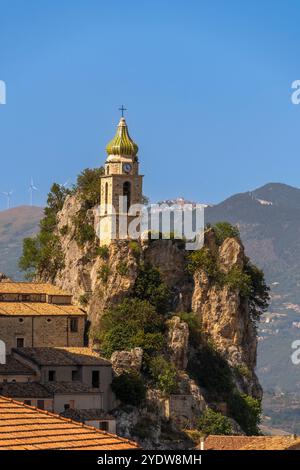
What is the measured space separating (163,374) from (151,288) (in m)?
7.95

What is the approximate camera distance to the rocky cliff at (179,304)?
125 m

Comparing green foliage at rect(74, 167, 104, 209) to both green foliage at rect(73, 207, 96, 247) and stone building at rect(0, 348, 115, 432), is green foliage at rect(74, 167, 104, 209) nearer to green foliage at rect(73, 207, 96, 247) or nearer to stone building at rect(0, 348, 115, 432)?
green foliage at rect(73, 207, 96, 247)

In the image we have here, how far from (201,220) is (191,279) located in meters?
7.40

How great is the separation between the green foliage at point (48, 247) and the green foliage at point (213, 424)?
759 inches

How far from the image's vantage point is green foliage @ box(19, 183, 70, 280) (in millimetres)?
138750

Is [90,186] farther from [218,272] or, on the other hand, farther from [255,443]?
[255,443]

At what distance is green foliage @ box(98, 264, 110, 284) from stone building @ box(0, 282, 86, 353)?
9.42ft

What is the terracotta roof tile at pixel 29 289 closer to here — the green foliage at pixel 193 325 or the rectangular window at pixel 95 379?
the green foliage at pixel 193 325

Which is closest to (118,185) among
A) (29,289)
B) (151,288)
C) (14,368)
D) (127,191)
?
(127,191)

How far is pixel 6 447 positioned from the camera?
65500 mm

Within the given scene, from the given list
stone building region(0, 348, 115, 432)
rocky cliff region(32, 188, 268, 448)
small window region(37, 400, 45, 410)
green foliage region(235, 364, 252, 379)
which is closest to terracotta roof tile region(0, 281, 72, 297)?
rocky cliff region(32, 188, 268, 448)

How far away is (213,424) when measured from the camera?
124688mm

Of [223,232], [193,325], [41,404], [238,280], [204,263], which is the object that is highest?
[223,232]
